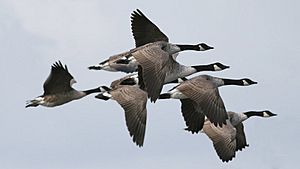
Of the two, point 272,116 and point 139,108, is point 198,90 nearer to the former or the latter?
point 139,108

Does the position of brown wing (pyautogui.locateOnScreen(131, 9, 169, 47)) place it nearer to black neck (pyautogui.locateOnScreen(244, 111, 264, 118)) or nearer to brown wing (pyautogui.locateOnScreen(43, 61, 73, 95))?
brown wing (pyautogui.locateOnScreen(43, 61, 73, 95))

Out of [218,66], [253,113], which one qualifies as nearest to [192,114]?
[218,66]

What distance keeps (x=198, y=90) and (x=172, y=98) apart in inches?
62.4

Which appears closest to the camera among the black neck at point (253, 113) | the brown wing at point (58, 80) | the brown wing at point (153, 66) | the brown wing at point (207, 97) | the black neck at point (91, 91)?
the brown wing at point (153, 66)

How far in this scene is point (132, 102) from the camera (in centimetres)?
5322

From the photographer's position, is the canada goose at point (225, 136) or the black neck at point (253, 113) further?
the black neck at point (253, 113)

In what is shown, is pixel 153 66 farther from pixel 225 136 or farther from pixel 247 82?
pixel 247 82

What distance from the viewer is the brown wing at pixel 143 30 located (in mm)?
57156

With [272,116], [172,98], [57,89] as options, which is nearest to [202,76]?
[172,98]

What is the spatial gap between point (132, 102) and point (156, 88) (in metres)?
2.56

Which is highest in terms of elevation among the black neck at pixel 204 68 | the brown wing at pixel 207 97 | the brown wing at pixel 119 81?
the brown wing at pixel 207 97

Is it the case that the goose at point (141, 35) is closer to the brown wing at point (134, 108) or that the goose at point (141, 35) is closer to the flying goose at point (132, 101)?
the flying goose at point (132, 101)

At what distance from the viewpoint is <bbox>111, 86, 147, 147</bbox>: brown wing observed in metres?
52.0

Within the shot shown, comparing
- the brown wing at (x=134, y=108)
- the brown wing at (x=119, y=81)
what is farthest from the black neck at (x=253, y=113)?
the brown wing at (x=134, y=108)
